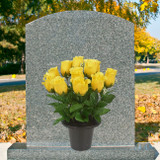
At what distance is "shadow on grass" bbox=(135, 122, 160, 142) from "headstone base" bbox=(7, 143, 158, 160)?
3.40ft

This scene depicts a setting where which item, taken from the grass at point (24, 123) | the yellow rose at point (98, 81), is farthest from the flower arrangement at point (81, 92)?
the grass at point (24, 123)

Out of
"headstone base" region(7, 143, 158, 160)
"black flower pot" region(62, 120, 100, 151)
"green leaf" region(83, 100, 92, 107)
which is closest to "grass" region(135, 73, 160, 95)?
"headstone base" region(7, 143, 158, 160)

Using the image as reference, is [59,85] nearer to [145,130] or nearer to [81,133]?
[81,133]

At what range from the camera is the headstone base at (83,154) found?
2645 millimetres

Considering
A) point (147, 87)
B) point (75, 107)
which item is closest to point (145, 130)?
point (75, 107)

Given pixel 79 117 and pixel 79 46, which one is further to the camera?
pixel 79 46

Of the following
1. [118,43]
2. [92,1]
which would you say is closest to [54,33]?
[118,43]

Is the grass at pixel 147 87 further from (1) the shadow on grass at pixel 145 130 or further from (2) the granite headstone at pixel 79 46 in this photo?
(2) the granite headstone at pixel 79 46

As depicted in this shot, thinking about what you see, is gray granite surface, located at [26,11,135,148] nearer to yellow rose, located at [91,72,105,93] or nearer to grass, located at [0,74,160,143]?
yellow rose, located at [91,72,105,93]

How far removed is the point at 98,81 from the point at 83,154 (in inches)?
40.2

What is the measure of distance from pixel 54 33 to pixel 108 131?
1555 mm

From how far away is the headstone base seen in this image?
2645mm

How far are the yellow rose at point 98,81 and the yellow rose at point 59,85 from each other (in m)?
0.29

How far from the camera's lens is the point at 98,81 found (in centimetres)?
219
